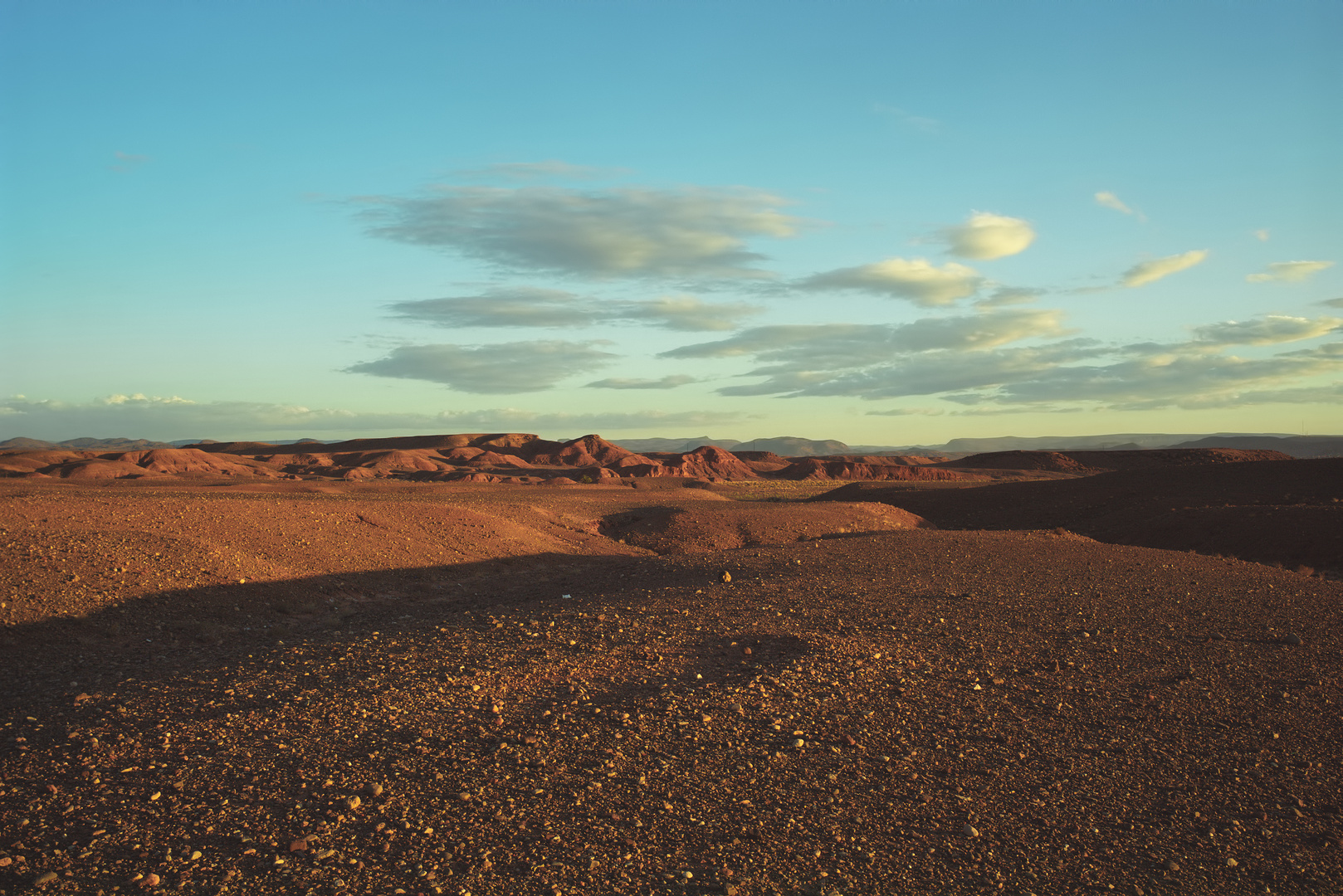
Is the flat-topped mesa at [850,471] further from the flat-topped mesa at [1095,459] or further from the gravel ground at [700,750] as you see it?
the gravel ground at [700,750]

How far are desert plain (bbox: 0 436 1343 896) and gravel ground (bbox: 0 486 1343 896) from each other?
0.03 metres

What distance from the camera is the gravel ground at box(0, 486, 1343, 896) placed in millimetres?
4988

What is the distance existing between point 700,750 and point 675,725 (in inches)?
21.0

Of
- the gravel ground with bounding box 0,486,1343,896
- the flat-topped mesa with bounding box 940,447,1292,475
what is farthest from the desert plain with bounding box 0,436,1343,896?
the flat-topped mesa with bounding box 940,447,1292,475

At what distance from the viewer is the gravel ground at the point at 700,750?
4988 millimetres

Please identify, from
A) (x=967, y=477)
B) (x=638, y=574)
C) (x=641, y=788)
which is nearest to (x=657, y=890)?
(x=641, y=788)

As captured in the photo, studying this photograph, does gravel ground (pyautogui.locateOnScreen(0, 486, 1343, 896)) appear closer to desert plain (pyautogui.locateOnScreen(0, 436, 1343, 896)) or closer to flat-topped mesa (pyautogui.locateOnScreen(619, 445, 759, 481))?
desert plain (pyautogui.locateOnScreen(0, 436, 1343, 896))

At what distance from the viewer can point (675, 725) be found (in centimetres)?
712

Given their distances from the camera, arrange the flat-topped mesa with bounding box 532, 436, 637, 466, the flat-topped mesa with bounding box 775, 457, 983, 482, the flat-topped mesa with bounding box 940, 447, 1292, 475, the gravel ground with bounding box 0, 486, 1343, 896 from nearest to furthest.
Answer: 1. the gravel ground with bounding box 0, 486, 1343, 896
2. the flat-topped mesa with bounding box 940, 447, 1292, 475
3. the flat-topped mesa with bounding box 775, 457, 983, 482
4. the flat-topped mesa with bounding box 532, 436, 637, 466

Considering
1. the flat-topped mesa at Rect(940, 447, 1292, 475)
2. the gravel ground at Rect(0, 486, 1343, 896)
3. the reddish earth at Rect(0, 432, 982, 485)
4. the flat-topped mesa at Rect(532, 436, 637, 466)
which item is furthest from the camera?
the flat-topped mesa at Rect(532, 436, 637, 466)

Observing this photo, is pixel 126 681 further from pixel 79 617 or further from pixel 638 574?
pixel 638 574

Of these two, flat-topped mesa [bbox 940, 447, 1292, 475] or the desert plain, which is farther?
flat-topped mesa [bbox 940, 447, 1292, 475]

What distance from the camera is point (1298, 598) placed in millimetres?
12953

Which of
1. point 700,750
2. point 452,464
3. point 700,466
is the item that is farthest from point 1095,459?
point 700,750
